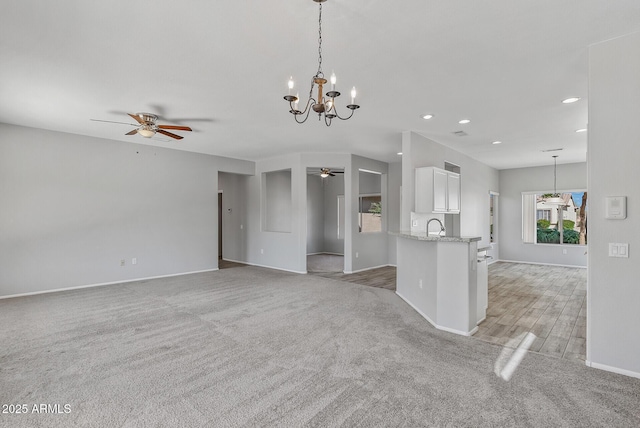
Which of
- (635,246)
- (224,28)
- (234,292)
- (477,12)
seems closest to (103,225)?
(234,292)

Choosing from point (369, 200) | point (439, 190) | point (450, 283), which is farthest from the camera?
point (369, 200)

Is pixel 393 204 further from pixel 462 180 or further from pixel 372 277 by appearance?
pixel 372 277

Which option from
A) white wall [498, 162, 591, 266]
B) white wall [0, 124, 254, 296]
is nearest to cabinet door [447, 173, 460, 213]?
white wall [498, 162, 591, 266]

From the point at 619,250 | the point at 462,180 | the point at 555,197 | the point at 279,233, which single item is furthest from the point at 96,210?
the point at 555,197

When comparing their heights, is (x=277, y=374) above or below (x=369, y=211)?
below

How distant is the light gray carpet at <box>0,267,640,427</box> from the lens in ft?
6.79

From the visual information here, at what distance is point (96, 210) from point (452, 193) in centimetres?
629

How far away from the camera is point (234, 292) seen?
534 centimetres

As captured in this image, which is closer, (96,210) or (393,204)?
(96,210)

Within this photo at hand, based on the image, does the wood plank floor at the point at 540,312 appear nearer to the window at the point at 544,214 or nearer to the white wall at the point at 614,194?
the white wall at the point at 614,194

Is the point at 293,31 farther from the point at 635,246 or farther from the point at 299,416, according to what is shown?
the point at 635,246

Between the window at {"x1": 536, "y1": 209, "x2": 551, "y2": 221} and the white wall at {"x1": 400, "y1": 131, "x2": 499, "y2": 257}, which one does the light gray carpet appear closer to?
the white wall at {"x1": 400, "y1": 131, "x2": 499, "y2": 257}

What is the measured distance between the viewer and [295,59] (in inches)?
113

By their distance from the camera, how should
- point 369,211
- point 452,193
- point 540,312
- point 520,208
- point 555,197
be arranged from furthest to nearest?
1. point 369,211
2. point 520,208
3. point 555,197
4. point 452,193
5. point 540,312
